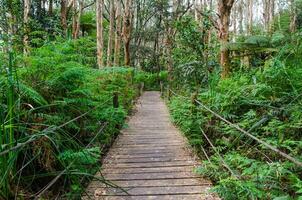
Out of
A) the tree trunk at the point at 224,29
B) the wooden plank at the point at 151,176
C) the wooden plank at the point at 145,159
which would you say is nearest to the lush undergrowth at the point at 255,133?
the wooden plank at the point at 151,176

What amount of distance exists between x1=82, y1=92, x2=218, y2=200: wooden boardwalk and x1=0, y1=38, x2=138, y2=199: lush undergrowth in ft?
1.25

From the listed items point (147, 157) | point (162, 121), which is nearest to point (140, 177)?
point (147, 157)

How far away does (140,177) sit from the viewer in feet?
16.3

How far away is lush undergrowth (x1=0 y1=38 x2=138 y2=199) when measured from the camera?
306cm

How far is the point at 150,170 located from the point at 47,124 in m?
1.95

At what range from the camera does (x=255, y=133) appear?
4734mm

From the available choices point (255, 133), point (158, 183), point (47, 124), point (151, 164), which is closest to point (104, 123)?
point (151, 164)

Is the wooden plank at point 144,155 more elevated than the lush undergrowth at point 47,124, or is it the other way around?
the lush undergrowth at point 47,124

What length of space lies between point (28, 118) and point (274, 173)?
8.53ft

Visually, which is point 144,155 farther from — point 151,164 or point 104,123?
point 104,123

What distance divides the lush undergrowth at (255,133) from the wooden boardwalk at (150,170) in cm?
33

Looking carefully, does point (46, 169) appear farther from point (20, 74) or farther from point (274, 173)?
point (274, 173)

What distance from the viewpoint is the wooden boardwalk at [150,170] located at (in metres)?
4.29

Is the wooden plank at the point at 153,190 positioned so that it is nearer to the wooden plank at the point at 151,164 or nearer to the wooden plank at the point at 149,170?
the wooden plank at the point at 149,170
